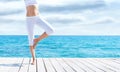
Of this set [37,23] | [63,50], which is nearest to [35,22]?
[37,23]

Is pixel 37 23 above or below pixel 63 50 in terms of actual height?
above

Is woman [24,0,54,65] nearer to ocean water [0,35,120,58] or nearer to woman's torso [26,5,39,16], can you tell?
woman's torso [26,5,39,16]

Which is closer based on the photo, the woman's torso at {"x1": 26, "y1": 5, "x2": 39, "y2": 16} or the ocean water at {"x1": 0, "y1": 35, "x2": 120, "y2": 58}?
the woman's torso at {"x1": 26, "y1": 5, "x2": 39, "y2": 16}

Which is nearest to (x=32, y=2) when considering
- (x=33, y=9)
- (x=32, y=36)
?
(x=33, y=9)

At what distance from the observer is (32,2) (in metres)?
6.97

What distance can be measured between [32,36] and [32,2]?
2.21ft

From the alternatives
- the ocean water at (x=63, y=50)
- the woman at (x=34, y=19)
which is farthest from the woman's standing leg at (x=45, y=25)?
the ocean water at (x=63, y=50)

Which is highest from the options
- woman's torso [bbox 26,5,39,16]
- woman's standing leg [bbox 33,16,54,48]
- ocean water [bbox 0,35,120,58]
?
woman's torso [bbox 26,5,39,16]

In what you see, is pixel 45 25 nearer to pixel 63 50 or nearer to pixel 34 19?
pixel 34 19

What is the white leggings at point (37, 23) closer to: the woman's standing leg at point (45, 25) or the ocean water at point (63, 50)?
the woman's standing leg at point (45, 25)

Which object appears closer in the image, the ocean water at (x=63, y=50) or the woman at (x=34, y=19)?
the woman at (x=34, y=19)

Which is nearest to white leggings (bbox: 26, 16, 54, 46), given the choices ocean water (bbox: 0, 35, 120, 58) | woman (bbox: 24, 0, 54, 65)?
woman (bbox: 24, 0, 54, 65)

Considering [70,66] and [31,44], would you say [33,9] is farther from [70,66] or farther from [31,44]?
[70,66]

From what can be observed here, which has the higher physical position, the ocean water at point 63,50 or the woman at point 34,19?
the woman at point 34,19
